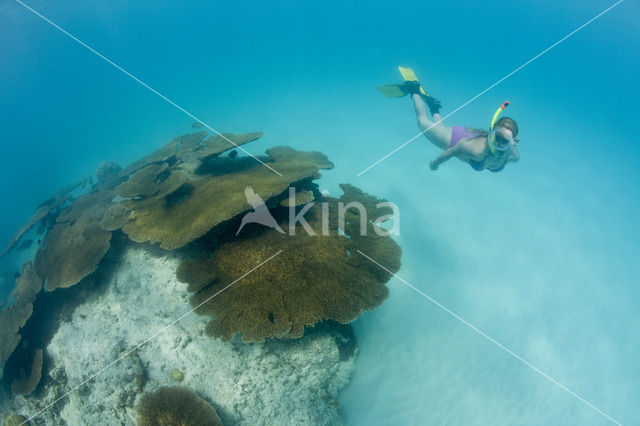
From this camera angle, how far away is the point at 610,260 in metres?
11.8

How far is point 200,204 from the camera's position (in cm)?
447

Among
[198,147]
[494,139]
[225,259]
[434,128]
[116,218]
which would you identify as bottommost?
[116,218]

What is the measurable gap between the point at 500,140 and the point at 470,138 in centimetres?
96

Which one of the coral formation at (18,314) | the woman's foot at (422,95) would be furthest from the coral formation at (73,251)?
the woman's foot at (422,95)

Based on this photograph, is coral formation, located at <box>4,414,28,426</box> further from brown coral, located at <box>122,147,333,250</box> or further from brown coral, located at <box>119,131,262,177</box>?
brown coral, located at <box>119,131,262,177</box>

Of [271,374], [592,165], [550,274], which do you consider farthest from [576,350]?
[592,165]

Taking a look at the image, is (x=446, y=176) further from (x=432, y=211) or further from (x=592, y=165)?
(x=592, y=165)

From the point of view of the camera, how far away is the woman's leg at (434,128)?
27.0 feet

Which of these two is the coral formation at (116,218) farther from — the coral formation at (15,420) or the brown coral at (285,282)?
the coral formation at (15,420)

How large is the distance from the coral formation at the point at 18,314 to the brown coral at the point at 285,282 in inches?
145

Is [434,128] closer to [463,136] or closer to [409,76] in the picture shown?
[463,136]

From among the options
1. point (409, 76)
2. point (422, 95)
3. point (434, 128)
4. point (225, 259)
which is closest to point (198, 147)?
point (225, 259)

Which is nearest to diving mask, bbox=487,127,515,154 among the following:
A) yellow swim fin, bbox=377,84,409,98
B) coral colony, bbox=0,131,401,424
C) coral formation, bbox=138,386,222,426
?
coral colony, bbox=0,131,401,424

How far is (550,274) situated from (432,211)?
15.3 ft
